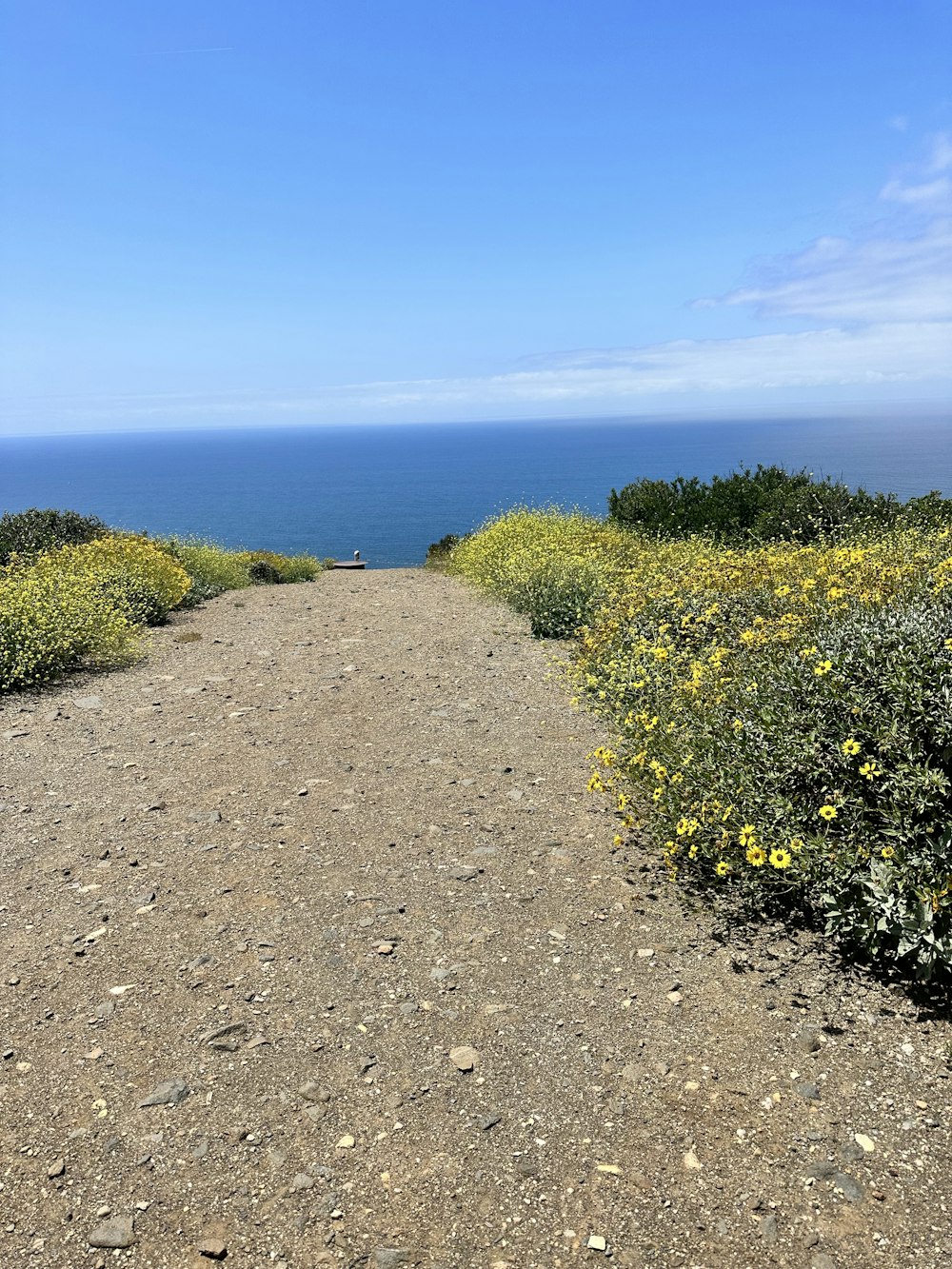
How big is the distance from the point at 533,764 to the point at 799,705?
2.64 metres

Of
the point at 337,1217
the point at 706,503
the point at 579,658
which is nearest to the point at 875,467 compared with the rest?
the point at 706,503

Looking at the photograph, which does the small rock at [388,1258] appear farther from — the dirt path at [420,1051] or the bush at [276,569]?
the bush at [276,569]

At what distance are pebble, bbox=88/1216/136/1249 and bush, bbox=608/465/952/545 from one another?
11.7m

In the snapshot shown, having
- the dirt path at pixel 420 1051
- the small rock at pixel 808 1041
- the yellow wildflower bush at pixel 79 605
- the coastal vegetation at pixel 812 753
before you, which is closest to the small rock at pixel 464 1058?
the dirt path at pixel 420 1051

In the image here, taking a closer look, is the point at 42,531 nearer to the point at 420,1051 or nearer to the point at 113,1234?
the point at 420,1051

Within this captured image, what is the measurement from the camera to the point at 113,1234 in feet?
8.53

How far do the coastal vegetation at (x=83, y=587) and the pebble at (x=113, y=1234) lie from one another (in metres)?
7.77

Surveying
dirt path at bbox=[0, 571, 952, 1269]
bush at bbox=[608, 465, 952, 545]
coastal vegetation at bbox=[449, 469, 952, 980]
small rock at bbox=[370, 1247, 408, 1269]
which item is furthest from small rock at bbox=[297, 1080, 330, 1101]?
bush at bbox=[608, 465, 952, 545]

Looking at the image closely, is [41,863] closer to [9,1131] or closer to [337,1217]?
[9,1131]

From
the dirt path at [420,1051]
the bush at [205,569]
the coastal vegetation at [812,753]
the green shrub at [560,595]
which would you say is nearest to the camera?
the dirt path at [420,1051]

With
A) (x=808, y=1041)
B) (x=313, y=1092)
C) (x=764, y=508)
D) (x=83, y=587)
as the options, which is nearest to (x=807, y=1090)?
(x=808, y=1041)

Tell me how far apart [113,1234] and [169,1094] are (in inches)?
23.5

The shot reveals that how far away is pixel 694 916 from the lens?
4305 millimetres

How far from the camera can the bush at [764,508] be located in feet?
43.8
